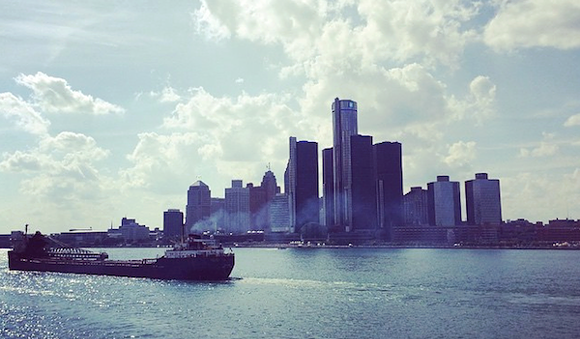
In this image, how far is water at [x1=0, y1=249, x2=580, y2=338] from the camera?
6331 centimetres

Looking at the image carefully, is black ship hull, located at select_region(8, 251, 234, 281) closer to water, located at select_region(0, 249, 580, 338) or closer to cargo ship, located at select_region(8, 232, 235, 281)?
cargo ship, located at select_region(8, 232, 235, 281)

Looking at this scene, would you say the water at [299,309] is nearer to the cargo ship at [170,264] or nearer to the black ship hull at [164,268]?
the black ship hull at [164,268]

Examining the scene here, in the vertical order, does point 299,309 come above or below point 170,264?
below

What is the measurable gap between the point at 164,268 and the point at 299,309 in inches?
2204

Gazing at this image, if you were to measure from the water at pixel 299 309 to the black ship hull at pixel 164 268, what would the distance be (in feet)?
17.3


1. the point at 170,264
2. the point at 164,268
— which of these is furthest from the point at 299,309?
the point at 164,268

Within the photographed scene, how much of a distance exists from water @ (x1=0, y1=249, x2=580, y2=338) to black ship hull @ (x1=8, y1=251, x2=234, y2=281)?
17.3 ft

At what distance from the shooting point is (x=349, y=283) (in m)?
113

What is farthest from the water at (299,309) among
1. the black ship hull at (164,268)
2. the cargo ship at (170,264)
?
the cargo ship at (170,264)

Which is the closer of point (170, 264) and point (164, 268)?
point (170, 264)

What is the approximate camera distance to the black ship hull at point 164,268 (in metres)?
118

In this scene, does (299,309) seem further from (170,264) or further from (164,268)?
(164,268)

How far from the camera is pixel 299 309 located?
78875 mm

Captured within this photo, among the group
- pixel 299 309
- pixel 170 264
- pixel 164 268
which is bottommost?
pixel 299 309
